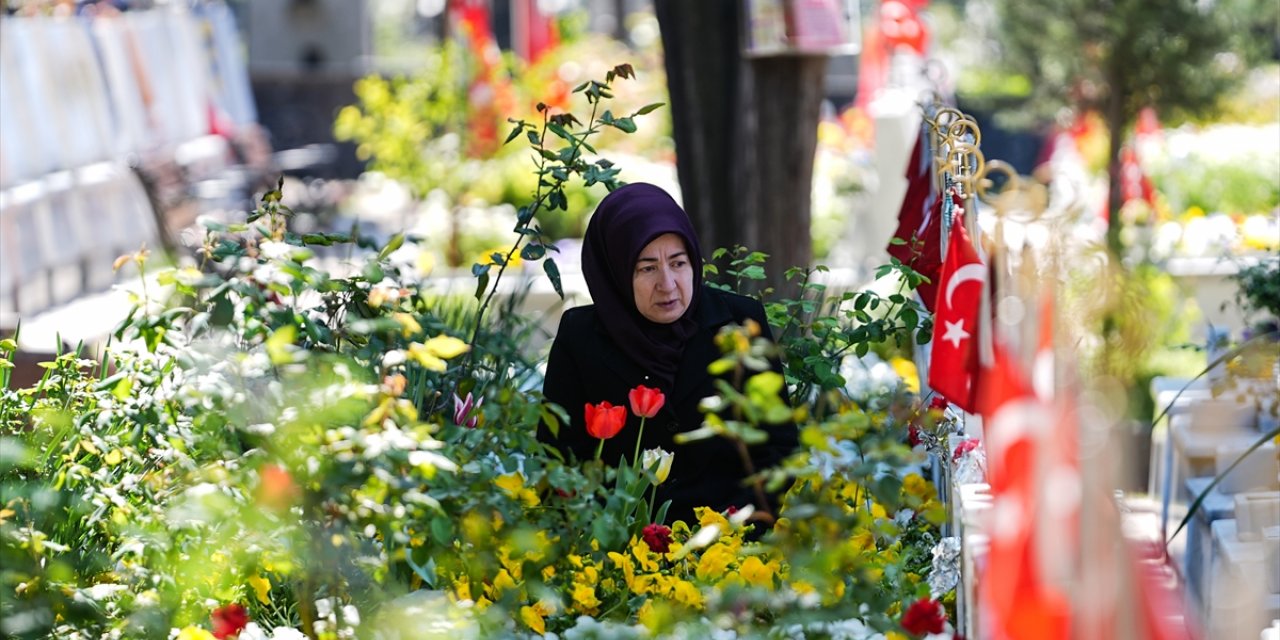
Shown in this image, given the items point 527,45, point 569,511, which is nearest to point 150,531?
point 569,511

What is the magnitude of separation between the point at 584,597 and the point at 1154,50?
9.49 metres

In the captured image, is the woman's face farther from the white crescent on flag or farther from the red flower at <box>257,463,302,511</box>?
the red flower at <box>257,463,302,511</box>

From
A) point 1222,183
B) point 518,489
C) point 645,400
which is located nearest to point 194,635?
point 518,489

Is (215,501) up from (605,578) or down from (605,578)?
up

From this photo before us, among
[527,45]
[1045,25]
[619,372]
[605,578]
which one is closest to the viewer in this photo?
[605,578]

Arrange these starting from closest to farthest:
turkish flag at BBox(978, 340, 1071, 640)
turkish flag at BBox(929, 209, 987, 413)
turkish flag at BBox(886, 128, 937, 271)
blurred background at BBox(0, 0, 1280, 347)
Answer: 1. turkish flag at BBox(978, 340, 1071, 640)
2. turkish flag at BBox(929, 209, 987, 413)
3. turkish flag at BBox(886, 128, 937, 271)
4. blurred background at BBox(0, 0, 1280, 347)

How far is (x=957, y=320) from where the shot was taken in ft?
8.68

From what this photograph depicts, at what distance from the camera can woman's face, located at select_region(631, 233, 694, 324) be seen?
11.7 ft

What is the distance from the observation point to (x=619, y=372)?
3.62 m

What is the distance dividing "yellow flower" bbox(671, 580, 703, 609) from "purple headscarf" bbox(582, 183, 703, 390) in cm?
100

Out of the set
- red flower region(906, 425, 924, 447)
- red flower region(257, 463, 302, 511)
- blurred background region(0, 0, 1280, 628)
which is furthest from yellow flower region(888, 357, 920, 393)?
red flower region(257, 463, 302, 511)

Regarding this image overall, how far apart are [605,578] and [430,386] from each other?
43.9 inches

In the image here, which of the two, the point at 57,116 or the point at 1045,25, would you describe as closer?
the point at 57,116

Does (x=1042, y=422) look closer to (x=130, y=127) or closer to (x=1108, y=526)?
(x=1108, y=526)
